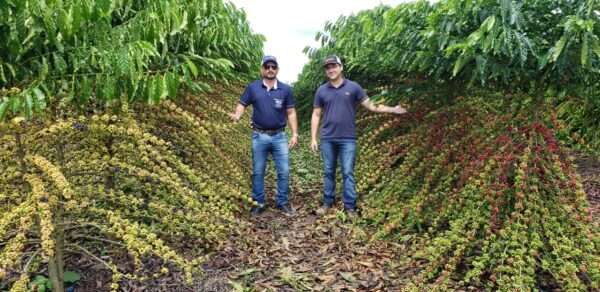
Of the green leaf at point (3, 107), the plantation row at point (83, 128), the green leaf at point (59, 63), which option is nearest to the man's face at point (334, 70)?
the plantation row at point (83, 128)

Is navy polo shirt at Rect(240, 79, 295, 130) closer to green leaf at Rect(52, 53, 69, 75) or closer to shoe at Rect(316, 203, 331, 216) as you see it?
shoe at Rect(316, 203, 331, 216)

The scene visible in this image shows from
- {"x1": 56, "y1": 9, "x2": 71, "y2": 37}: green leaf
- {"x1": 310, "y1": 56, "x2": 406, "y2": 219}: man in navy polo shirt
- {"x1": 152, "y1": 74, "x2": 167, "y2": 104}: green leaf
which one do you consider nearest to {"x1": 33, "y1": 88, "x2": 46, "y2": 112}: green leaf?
{"x1": 56, "y1": 9, "x2": 71, "y2": 37}: green leaf

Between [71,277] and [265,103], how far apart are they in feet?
7.76

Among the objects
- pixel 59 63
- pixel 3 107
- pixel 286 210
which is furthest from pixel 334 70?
pixel 3 107

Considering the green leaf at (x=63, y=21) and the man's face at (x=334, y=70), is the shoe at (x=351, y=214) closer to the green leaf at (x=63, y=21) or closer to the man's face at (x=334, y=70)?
the man's face at (x=334, y=70)

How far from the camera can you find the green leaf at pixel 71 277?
8.95ft

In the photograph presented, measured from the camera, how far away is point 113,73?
2232 millimetres

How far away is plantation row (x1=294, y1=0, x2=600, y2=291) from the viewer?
8.01 ft

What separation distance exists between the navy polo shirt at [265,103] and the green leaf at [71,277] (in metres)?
2.18

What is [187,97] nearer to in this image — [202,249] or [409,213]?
[202,249]

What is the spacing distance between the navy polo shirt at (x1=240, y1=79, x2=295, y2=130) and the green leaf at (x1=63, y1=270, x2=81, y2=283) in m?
2.18

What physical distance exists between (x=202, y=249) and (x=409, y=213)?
195cm

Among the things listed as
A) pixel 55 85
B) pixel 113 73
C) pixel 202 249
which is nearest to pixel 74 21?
pixel 113 73

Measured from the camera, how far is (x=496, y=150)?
3.03m
